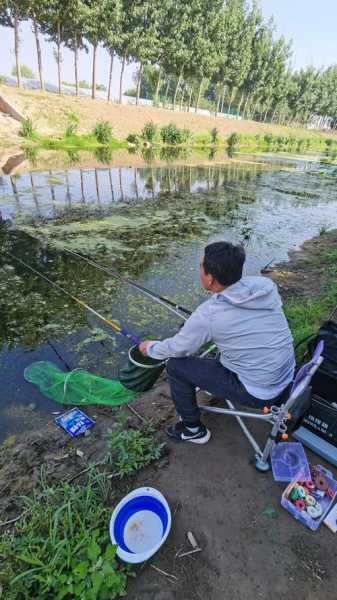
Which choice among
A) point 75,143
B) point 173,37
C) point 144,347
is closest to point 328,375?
point 144,347

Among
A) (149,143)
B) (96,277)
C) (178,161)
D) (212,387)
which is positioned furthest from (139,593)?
(149,143)

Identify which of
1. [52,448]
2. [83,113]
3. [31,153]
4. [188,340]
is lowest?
[52,448]

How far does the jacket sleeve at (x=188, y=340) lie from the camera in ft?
6.31

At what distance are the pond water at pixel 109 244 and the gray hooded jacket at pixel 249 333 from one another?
175 cm

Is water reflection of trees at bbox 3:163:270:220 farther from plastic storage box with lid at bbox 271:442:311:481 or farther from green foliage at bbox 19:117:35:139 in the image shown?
plastic storage box with lid at bbox 271:442:311:481

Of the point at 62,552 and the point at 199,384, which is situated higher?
the point at 199,384

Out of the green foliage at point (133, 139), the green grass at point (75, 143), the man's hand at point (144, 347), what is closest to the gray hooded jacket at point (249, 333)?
the man's hand at point (144, 347)

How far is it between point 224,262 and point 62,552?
166 cm

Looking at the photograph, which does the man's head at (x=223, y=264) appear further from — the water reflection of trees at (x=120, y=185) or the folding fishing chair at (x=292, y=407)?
the water reflection of trees at (x=120, y=185)

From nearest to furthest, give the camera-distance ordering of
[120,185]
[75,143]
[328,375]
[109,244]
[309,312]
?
[328,375]
[309,312]
[109,244]
[120,185]
[75,143]

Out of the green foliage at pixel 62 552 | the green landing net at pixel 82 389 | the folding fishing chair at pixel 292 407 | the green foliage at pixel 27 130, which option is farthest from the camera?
the green foliage at pixel 27 130

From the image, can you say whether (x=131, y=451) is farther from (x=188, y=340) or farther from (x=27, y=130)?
(x=27, y=130)

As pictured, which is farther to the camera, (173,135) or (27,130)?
(173,135)

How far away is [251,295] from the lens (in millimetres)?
1848
